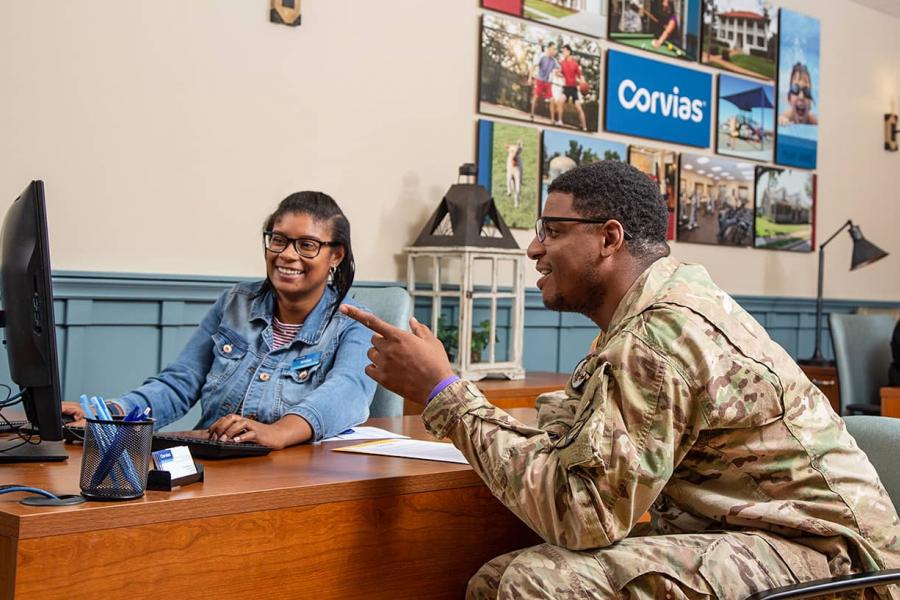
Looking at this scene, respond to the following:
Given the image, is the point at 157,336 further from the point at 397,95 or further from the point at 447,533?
the point at 447,533

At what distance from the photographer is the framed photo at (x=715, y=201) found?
5.28m

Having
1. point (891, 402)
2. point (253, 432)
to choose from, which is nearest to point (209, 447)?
point (253, 432)

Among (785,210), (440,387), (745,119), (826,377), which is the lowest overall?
(826,377)

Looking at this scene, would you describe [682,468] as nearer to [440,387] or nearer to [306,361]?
[440,387]

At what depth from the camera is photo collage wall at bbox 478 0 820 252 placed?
456cm

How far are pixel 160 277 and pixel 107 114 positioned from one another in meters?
0.57

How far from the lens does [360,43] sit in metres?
4.09

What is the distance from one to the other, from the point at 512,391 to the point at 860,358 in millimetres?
1682

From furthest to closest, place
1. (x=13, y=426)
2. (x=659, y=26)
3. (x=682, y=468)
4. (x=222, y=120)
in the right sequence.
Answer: (x=659, y=26)
(x=222, y=120)
(x=13, y=426)
(x=682, y=468)

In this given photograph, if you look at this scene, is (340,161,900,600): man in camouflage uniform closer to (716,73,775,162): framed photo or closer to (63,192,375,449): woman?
(63,192,375,449): woman

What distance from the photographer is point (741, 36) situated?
5.54 meters

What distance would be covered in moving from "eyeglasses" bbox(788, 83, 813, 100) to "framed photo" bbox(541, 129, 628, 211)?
1.48 m

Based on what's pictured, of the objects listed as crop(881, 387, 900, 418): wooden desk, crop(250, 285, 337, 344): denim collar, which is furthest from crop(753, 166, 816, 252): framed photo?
crop(250, 285, 337, 344): denim collar

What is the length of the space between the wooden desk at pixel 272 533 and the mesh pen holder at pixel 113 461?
0.10 ft
